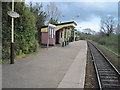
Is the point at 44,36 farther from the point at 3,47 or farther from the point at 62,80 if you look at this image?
the point at 62,80

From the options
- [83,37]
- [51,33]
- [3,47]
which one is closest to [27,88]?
[3,47]

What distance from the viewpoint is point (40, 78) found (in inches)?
244

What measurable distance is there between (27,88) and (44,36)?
1884 centimetres

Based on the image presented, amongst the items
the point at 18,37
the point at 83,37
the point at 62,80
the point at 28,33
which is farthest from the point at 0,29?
the point at 83,37

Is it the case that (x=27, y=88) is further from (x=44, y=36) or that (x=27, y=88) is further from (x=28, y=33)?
(x=44, y=36)

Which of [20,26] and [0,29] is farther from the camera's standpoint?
[20,26]

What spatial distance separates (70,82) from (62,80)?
0.33 meters

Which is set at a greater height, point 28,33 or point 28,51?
point 28,33

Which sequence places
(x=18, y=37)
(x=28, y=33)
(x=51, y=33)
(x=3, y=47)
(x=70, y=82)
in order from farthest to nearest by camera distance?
(x=51, y=33) → (x=28, y=33) → (x=18, y=37) → (x=3, y=47) → (x=70, y=82)

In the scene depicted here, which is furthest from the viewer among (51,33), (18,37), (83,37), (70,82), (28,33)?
(83,37)

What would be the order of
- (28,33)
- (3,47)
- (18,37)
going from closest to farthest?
(3,47) → (18,37) → (28,33)

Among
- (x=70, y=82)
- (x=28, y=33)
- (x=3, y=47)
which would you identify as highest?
(x=28, y=33)

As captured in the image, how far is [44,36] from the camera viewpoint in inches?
930

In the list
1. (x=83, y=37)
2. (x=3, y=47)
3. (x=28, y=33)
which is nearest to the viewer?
(x=3, y=47)
